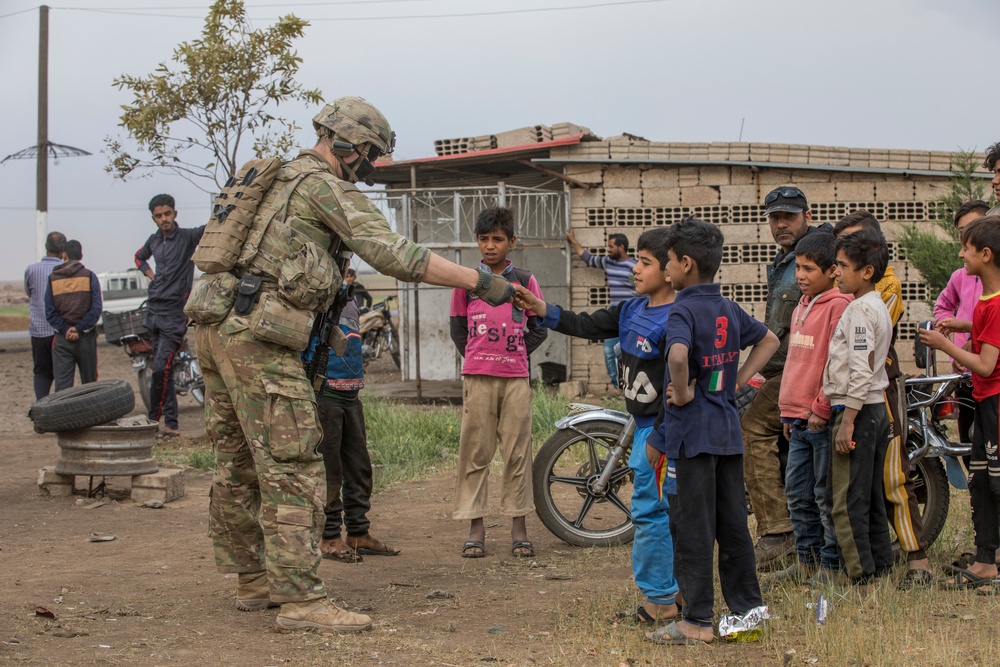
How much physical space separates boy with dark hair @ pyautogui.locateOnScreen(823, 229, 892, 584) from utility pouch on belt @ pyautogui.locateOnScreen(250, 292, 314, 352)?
235cm

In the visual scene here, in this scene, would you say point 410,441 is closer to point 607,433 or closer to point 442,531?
point 442,531

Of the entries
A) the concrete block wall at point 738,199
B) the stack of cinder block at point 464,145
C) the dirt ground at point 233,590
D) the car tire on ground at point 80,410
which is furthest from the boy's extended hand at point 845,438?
the stack of cinder block at point 464,145

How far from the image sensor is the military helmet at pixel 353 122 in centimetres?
466

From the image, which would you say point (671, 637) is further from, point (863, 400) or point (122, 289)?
point (122, 289)

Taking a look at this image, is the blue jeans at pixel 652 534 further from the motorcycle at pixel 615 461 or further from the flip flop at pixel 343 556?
the flip flop at pixel 343 556

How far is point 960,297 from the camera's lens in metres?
5.58

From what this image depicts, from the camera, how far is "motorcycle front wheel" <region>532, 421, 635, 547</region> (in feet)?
19.7

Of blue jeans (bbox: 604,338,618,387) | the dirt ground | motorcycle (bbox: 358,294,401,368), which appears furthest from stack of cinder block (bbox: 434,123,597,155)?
the dirt ground

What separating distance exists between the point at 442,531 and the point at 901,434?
3079 mm

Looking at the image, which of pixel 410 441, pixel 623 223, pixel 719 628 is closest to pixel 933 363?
pixel 719 628

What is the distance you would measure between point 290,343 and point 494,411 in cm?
186

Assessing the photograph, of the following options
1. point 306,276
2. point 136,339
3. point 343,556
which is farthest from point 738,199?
point 306,276

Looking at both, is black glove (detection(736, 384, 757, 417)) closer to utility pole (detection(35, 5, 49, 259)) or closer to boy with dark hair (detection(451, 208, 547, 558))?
boy with dark hair (detection(451, 208, 547, 558))

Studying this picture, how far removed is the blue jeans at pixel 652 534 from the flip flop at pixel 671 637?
221mm
